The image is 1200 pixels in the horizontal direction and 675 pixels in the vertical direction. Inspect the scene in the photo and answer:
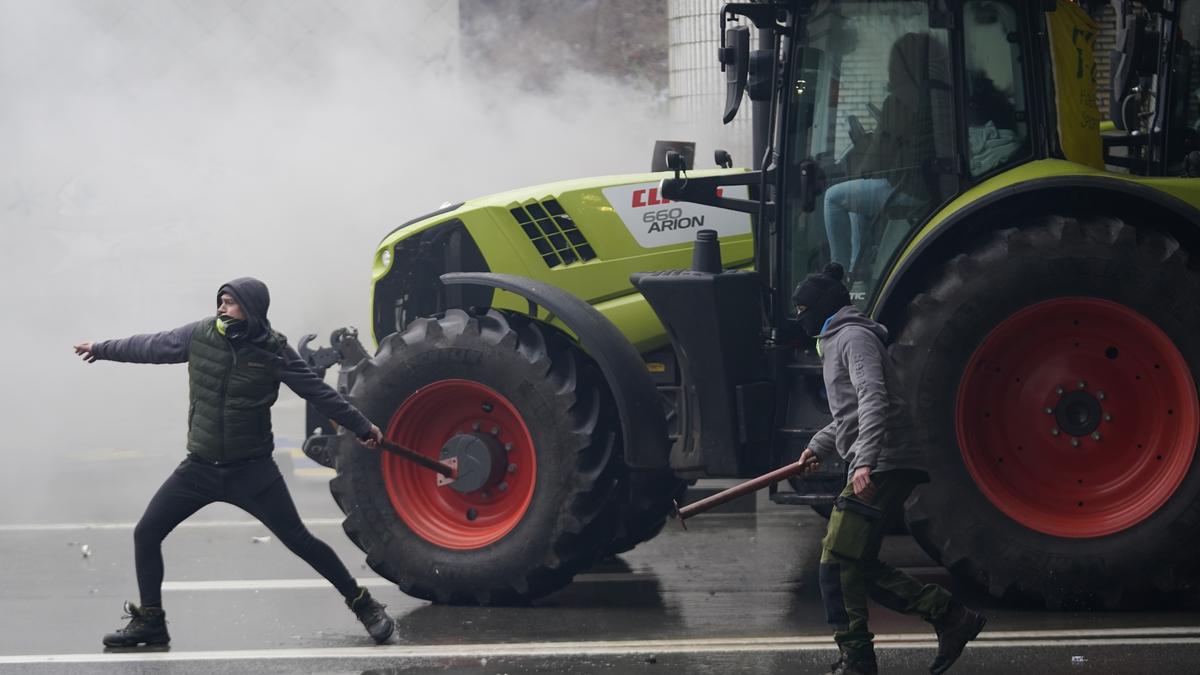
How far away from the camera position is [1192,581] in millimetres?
7297

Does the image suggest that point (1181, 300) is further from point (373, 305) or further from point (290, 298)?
point (290, 298)

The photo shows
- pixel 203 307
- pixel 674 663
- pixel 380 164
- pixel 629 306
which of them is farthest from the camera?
pixel 203 307

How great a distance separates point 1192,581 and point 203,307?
465 inches

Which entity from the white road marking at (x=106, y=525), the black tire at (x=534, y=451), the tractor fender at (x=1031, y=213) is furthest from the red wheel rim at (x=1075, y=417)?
the white road marking at (x=106, y=525)

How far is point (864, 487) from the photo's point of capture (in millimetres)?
6387

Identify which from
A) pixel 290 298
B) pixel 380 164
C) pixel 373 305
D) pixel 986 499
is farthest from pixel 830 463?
pixel 290 298

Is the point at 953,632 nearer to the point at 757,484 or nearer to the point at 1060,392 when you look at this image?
the point at 757,484

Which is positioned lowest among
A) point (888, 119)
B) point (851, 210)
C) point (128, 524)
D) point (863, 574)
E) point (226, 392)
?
point (128, 524)

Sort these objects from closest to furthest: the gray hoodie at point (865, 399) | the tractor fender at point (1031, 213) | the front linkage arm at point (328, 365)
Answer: the gray hoodie at point (865, 399)
the tractor fender at point (1031, 213)
the front linkage arm at point (328, 365)

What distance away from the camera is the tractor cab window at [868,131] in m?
7.70

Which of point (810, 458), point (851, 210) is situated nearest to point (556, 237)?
point (851, 210)

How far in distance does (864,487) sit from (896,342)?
4.29ft

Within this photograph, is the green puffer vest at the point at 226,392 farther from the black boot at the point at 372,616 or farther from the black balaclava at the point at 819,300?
the black balaclava at the point at 819,300

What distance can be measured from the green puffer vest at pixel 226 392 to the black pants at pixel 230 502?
0.08 meters
